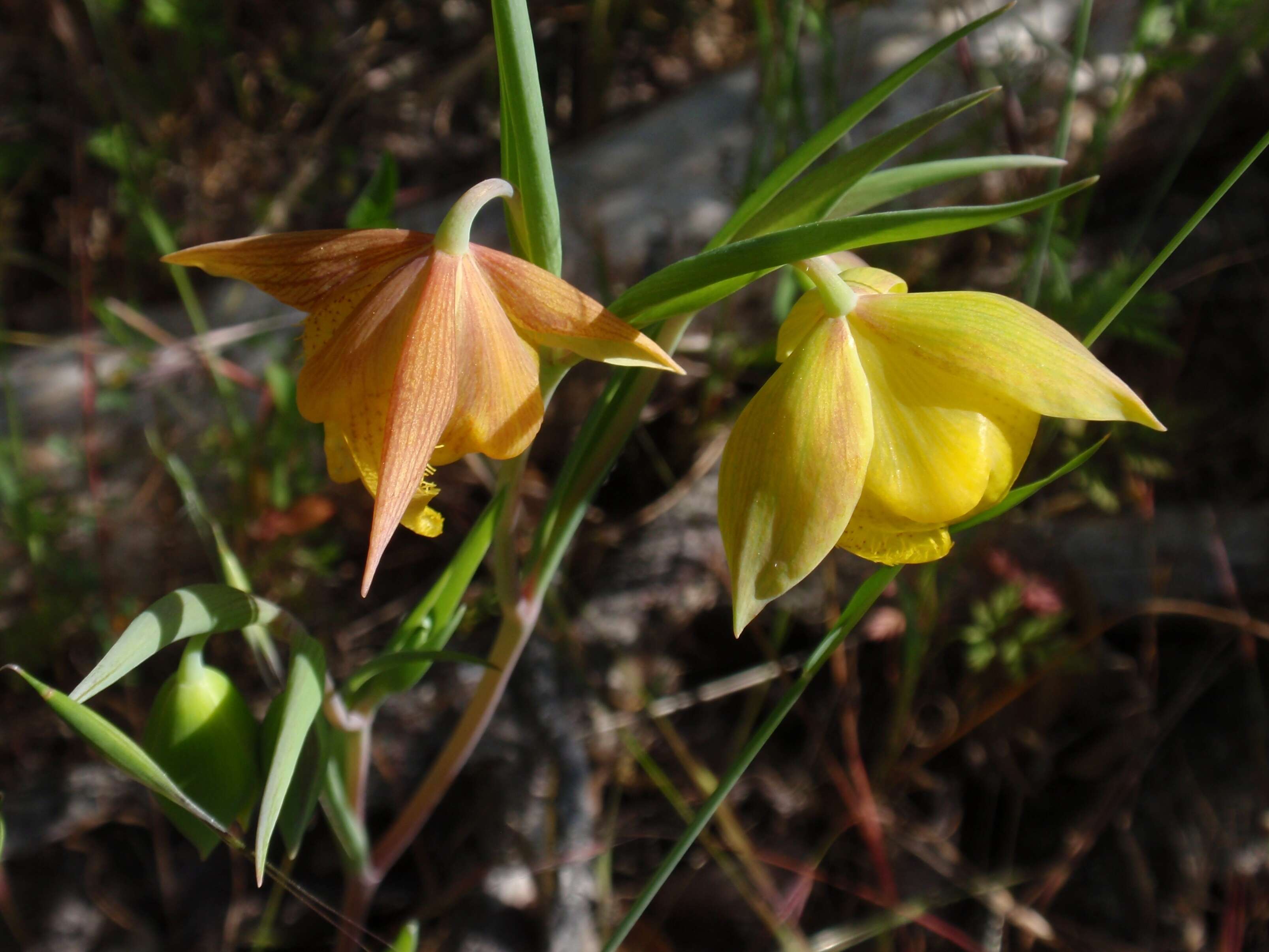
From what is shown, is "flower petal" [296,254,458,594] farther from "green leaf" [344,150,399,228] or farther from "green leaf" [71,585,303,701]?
"green leaf" [344,150,399,228]

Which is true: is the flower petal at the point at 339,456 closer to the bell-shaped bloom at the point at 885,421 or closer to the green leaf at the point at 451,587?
the green leaf at the point at 451,587

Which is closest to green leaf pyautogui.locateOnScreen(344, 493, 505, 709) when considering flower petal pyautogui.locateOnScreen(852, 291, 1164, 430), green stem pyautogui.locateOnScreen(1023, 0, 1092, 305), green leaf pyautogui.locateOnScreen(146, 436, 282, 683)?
green leaf pyautogui.locateOnScreen(146, 436, 282, 683)

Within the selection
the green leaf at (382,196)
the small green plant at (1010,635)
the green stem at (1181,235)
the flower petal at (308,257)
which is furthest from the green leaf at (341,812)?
the small green plant at (1010,635)

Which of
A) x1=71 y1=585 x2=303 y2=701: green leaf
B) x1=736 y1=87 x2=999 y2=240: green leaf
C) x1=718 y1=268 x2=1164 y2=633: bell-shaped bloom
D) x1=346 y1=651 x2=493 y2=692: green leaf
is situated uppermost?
x1=736 y1=87 x2=999 y2=240: green leaf

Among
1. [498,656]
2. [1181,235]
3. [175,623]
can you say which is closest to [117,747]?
[175,623]

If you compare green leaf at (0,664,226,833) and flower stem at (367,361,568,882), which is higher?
green leaf at (0,664,226,833)

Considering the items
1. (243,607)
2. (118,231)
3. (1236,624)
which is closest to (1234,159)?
(1236,624)
